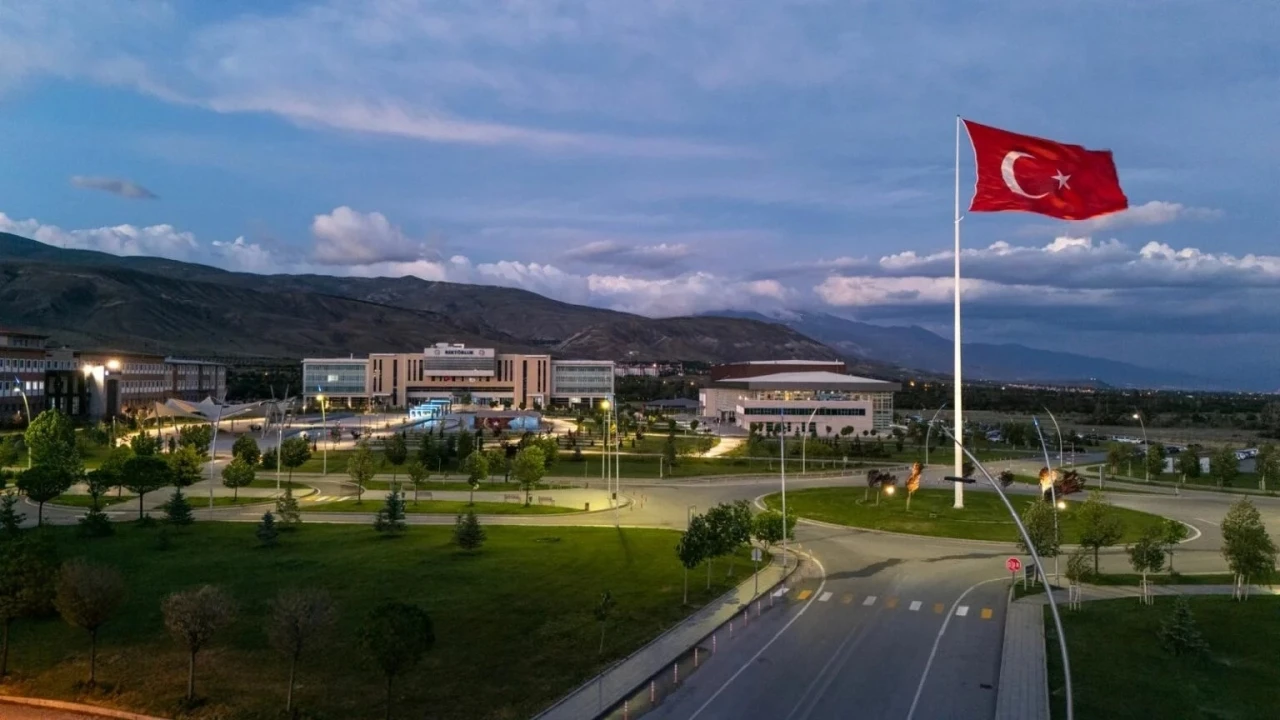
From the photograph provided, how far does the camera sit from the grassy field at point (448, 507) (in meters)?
43.5

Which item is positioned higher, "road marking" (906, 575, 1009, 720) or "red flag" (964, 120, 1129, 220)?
"red flag" (964, 120, 1129, 220)

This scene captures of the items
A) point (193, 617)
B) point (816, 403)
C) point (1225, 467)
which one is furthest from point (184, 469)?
point (816, 403)

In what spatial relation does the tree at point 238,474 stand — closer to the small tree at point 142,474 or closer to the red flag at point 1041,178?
the small tree at point 142,474

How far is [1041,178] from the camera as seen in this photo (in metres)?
30.4

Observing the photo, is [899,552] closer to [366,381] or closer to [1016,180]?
[1016,180]

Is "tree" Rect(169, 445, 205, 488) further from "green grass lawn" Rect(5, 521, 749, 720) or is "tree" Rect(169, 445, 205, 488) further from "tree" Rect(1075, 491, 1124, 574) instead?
"tree" Rect(1075, 491, 1124, 574)

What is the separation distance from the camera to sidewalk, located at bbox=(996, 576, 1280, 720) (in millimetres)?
18547

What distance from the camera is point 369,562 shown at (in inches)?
1208

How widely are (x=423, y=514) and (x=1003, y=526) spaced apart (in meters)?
29.1

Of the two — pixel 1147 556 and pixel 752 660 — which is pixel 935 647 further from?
pixel 1147 556

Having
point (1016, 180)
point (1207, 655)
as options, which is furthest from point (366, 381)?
point (1207, 655)

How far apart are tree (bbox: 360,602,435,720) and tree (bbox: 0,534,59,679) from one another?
9732mm

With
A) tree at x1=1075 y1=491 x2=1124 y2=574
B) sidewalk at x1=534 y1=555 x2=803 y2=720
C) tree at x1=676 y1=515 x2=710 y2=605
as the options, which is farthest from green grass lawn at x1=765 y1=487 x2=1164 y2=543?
tree at x1=676 y1=515 x2=710 y2=605

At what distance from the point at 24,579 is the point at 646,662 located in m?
15.2
